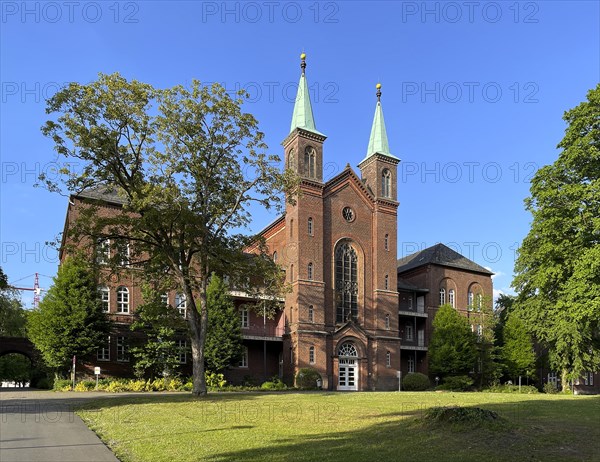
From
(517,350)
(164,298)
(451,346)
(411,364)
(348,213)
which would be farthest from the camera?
(411,364)

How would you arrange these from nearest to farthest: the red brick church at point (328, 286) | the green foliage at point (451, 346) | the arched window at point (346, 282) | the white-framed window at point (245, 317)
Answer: the red brick church at point (328, 286) < the white-framed window at point (245, 317) < the arched window at point (346, 282) < the green foliage at point (451, 346)

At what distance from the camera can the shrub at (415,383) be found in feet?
148

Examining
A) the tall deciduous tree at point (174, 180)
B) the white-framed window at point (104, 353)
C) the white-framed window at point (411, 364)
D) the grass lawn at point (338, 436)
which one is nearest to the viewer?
the grass lawn at point (338, 436)

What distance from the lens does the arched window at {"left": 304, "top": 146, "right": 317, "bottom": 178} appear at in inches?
1801

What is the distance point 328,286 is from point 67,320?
1944 cm

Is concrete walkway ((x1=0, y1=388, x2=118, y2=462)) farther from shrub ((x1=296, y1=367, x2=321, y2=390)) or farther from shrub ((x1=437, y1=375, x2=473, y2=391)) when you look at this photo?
shrub ((x1=437, y1=375, x2=473, y2=391))

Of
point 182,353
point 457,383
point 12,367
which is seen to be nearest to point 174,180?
point 182,353

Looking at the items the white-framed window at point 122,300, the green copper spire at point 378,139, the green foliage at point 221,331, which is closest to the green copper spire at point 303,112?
the green copper spire at point 378,139

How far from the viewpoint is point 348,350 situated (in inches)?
1788

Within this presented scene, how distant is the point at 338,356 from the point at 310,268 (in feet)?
23.3

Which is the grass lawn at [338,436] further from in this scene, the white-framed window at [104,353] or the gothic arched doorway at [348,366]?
the gothic arched doorway at [348,366]

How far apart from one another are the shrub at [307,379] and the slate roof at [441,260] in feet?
63.4

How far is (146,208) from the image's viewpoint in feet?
81.8

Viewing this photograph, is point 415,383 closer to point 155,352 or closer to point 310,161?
point 310,161
